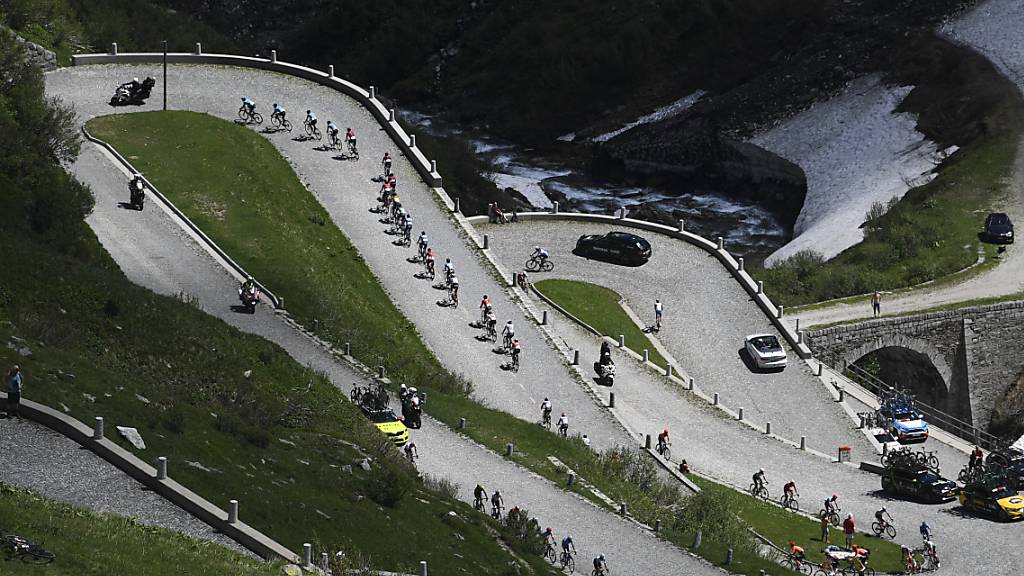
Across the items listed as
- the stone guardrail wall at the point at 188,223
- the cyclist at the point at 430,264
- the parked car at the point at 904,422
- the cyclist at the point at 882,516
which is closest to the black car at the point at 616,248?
the cyclist at the point at 430,264

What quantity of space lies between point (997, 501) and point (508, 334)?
64.9ft

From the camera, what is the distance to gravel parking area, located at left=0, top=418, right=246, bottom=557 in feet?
125

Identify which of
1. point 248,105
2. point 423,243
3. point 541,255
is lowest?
point 423,243

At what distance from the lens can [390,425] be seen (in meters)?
54.8

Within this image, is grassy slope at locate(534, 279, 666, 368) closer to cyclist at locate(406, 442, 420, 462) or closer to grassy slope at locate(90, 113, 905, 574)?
grassy slope at locate(90, 113, 905, 574)

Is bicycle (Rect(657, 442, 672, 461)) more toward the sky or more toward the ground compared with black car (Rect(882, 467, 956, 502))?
more toward the ground

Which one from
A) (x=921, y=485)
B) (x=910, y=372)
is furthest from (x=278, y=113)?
(x=921, y=485)

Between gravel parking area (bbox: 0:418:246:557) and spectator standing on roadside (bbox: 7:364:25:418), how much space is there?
30 cm

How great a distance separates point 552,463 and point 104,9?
5630 centimetres

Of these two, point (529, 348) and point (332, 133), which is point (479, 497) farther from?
point (332, 133)

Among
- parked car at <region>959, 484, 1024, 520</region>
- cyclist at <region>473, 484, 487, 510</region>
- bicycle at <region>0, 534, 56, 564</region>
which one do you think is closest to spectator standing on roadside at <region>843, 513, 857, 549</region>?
parked car at <region>959, 484, 1024, 520</region>

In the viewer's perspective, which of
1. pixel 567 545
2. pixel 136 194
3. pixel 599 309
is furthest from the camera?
pixel 599 309

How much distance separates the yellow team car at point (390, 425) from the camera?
54312 millimetres

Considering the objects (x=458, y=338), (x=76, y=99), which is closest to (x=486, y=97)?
(x=76, y=99)
